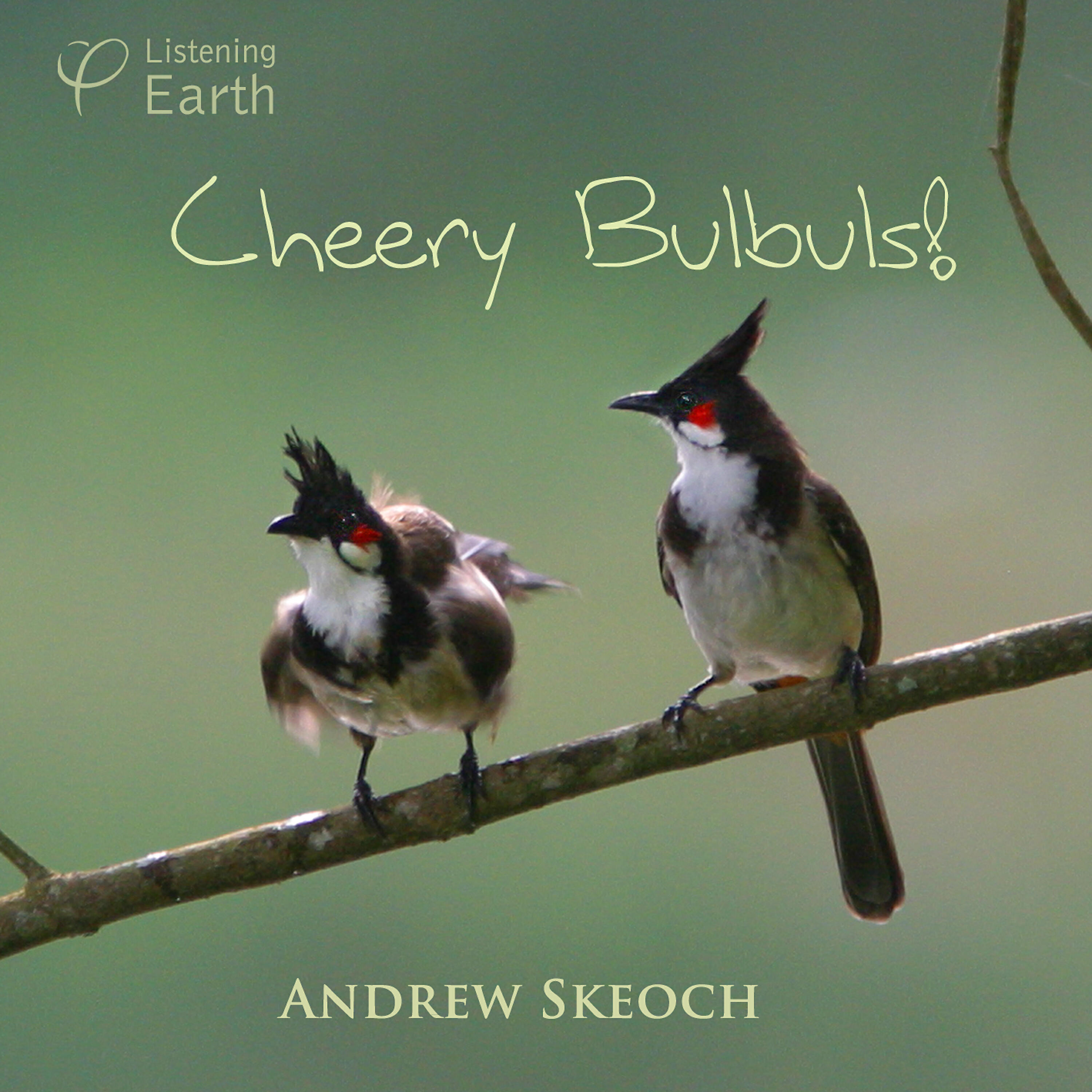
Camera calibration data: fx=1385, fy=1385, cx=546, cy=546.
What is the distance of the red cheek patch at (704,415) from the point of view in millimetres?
2422

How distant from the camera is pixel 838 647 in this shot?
2.48 meters

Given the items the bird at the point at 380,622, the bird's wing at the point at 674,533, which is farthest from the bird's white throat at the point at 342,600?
the bird's wing at the point at 674,533

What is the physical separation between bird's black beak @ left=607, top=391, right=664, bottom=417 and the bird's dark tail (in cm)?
72

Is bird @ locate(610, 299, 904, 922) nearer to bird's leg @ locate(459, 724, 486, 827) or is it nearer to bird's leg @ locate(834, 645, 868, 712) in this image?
bird's leg @ locate(834, 645, 868, 712)

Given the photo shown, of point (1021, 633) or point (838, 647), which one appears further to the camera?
point (838, 647)

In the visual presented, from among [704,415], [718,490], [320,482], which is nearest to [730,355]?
[704,415]

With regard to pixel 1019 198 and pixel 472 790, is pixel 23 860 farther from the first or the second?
pixel 1019 198

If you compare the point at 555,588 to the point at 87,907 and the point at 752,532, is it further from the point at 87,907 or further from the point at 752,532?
the point at 87,907

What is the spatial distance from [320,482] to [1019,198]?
3.75 ft

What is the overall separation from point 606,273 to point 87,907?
4.10m

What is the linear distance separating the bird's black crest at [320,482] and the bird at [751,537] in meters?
0.50

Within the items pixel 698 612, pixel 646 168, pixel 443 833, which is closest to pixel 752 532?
pixel 698 612

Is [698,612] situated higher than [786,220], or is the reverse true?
[786,220]

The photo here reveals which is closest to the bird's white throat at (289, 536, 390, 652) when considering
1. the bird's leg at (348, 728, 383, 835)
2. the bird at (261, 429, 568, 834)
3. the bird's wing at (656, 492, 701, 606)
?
the bird at (261, 429, 568, 834)
